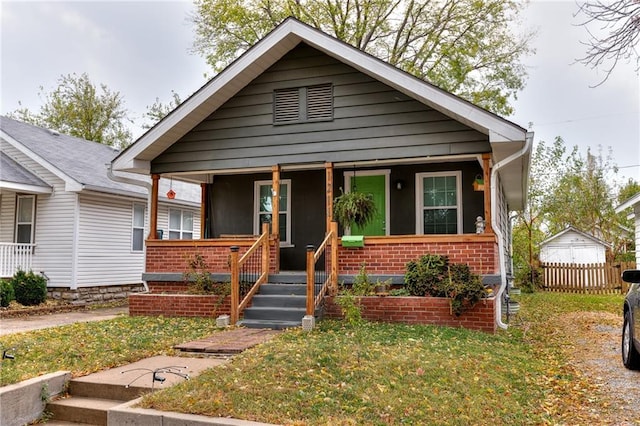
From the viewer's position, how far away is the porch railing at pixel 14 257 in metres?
13.7

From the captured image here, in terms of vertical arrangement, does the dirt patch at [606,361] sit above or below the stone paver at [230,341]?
below

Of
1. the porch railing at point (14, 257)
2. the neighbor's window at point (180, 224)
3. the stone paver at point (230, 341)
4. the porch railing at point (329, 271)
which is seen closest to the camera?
the stone paver at point (230, 341)

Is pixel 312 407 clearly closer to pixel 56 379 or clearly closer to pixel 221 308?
pixel 56 379

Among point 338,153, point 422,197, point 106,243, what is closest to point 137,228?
point 106,243

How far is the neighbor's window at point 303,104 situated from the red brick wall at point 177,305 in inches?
155

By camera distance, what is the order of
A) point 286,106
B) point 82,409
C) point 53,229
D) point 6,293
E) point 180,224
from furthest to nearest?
point 180,224 < point 53,229 < point 6,293 < point 286,106 < point 82,409

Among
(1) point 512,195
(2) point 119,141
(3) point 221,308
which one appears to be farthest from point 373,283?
(2) point 119,141

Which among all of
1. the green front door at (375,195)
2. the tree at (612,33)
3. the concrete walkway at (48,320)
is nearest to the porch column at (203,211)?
the concrete walkway at (48,320)

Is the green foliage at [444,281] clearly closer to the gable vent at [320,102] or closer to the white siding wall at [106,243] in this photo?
the gable vent at [320,102]

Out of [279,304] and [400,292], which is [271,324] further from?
[400,292]

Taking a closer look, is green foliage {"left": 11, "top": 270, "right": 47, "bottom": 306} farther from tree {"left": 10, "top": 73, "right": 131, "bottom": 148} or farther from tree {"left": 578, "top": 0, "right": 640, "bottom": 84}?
tree {"left": 10, "top": 73, "right": 131, "bottom": 148}

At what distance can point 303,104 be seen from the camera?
34.1 feet

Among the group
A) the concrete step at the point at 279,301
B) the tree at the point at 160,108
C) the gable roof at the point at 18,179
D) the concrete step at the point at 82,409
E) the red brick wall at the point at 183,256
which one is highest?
the tree at the point at 160,108

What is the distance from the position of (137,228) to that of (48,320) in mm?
5916
